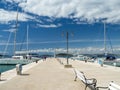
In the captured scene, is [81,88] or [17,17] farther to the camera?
[17,17]

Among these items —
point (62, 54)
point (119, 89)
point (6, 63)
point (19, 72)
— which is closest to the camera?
point (119, 89)

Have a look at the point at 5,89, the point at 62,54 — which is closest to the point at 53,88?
the point at 5,89

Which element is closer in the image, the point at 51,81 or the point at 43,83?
the point at 43,83

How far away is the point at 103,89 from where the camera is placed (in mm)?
12422

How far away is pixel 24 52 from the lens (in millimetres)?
101938

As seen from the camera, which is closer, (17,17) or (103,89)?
(103,89)

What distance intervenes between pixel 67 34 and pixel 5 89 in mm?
24770

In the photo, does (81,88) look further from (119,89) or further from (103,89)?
(119,89)

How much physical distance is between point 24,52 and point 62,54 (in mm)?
45947

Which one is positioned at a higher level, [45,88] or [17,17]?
[17,17]

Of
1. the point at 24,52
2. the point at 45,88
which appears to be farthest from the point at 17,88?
the point at 24,52

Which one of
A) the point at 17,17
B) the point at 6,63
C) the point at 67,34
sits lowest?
the point at 6,63

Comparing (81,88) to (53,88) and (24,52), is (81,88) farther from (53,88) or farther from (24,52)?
(24,52)

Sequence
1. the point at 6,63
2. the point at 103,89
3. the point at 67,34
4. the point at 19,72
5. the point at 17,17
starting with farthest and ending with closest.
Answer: the point at 17,17
the point at 6,63
the point at 67,34
the point at 19,72
the point at 103,89
